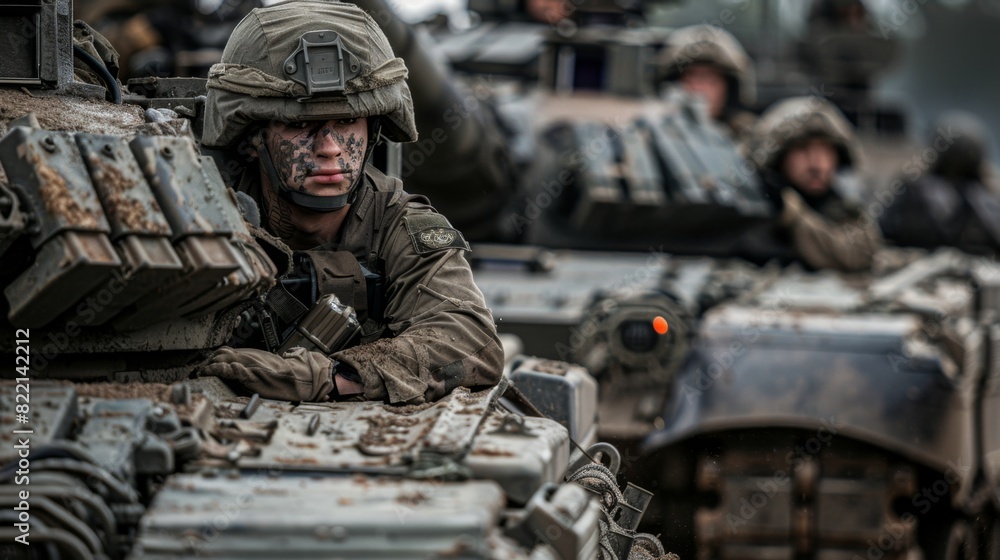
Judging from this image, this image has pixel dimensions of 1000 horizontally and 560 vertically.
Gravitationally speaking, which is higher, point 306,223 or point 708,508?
point 306,223

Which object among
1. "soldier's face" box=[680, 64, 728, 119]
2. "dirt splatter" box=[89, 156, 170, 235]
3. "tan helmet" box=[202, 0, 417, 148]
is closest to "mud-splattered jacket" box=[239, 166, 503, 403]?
"tan helmet" box=[202, 0, 417, 148]

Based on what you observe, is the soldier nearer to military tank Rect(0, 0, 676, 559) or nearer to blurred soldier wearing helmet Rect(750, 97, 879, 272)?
military tank Rect(0, 0, 676, 559)

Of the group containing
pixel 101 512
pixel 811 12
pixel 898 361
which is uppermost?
pixel 101 512

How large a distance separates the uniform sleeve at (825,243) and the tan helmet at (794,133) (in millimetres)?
661

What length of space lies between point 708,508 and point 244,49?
401 centimetres

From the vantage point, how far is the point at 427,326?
3.98 m

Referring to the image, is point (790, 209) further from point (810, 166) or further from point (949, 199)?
point (949, 199)

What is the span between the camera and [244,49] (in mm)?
4246

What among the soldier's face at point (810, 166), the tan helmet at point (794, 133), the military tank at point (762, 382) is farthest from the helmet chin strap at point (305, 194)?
the soldier's face at point (810, 166)

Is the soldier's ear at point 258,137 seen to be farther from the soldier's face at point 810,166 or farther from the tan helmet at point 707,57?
the tan helmet at point 707,57

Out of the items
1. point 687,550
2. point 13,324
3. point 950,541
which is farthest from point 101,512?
point 950,541

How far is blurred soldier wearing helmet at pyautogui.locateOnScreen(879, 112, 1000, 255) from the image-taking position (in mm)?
11969

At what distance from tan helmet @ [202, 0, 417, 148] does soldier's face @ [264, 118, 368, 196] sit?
0.06m

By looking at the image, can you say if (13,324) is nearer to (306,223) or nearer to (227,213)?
(227,213)
